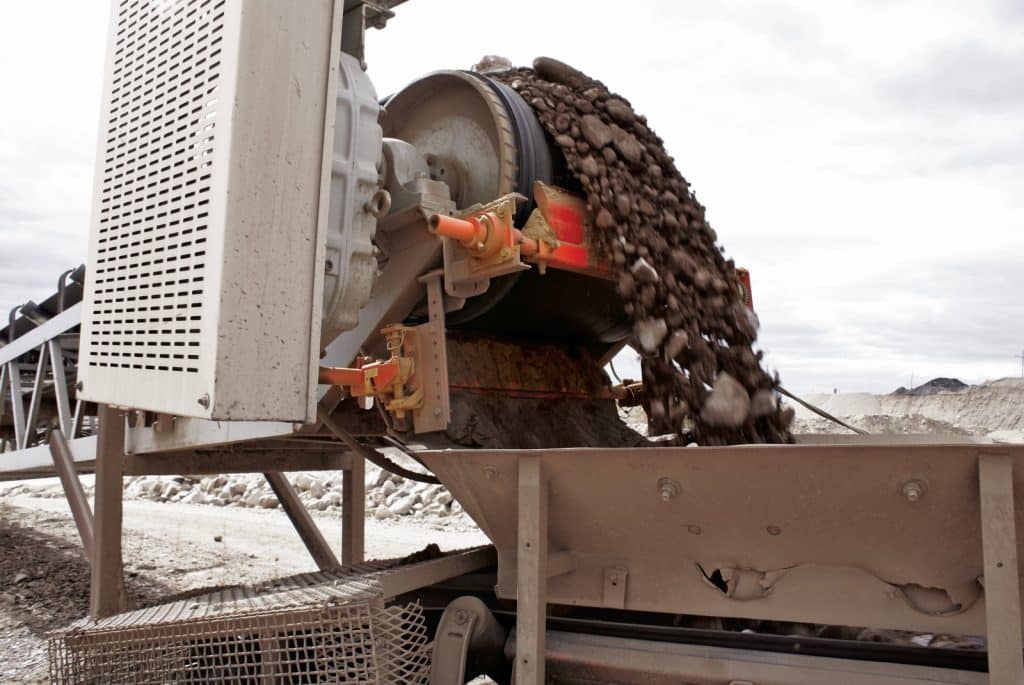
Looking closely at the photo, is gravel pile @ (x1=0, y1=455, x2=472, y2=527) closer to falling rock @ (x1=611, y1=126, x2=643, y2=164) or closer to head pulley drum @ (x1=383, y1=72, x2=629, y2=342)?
head pulley drum @ (x1=383, y1=72, x2=629, y2=342)

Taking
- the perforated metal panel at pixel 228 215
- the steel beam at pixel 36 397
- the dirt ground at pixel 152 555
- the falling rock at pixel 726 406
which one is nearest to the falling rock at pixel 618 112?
the falling rock at pixel 726 406

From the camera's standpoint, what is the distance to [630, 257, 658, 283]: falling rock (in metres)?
3.62

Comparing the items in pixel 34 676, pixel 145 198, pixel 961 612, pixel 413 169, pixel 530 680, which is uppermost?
pixel 413 169

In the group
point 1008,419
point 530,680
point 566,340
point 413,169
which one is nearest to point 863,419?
point 1008,419

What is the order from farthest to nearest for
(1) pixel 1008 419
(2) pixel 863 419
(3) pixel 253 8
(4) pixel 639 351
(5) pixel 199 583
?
(1) pixel 1008 419, (2) pixel 863 419, (5) pixel 199 583, (4) pixel 639 351, (3) pixel 253 8

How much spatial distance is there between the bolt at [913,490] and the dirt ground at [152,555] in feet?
10.3

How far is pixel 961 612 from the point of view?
2170mm

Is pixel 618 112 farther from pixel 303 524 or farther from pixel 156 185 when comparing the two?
pixel 303 524

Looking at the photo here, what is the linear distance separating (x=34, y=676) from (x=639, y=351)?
9.69ft

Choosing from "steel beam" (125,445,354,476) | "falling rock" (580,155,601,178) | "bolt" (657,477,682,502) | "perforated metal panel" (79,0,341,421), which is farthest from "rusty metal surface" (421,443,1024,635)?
"steel beam" (125,445,354,476)

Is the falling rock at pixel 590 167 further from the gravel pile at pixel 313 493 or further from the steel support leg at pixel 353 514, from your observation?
the gravel pile at pixel 313 493

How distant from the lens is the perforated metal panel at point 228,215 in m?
2.54

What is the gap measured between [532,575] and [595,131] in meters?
2.28

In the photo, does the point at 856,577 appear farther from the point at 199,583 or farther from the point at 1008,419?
the point at 1008,419
